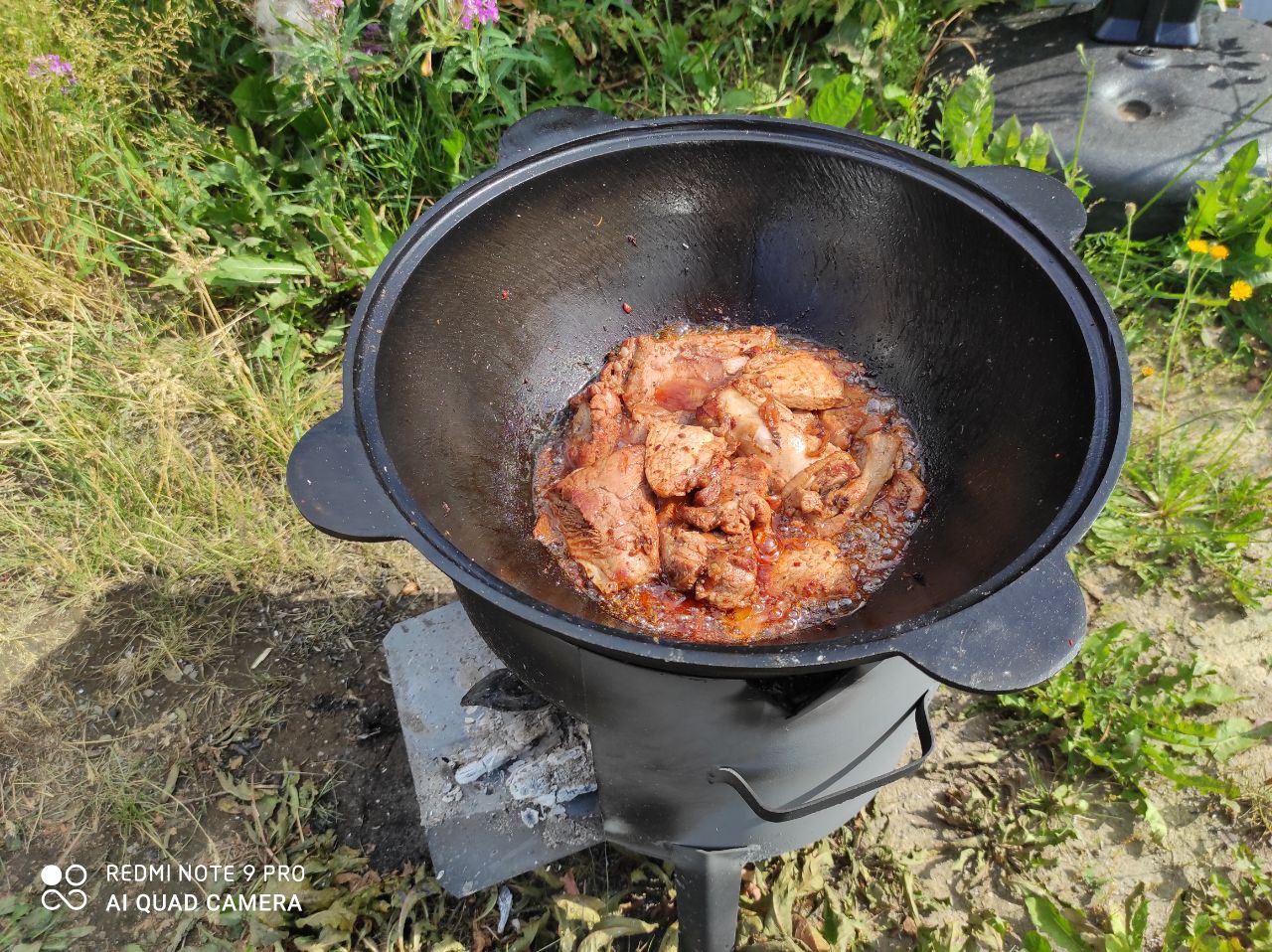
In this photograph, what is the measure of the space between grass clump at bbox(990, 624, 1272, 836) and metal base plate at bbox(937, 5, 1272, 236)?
2198mm

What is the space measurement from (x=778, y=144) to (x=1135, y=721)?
2.20 meters

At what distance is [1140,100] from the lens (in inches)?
151

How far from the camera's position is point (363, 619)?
3.02 meters

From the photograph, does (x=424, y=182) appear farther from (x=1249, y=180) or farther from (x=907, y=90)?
(x=1249, y=180)

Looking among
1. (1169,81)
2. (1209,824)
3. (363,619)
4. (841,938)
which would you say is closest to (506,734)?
(363,619)

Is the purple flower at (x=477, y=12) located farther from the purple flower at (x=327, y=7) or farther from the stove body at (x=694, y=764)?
the stove body at (x=694, y=764)

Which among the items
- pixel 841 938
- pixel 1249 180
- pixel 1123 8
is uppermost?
pixel 1123 8

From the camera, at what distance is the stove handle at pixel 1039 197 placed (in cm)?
189

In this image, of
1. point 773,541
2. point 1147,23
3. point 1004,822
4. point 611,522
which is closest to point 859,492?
point 773,541

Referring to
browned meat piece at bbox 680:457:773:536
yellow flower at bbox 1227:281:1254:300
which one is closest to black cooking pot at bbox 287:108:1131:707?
browned meat piece at bbox 680:457:773:536

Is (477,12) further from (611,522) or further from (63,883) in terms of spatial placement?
(63,883)

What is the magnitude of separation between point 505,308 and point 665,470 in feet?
2.35

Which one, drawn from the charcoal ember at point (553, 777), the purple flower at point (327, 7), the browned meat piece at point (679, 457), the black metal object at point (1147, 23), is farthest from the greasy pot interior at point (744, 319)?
the black metal object at point (1147, 23)

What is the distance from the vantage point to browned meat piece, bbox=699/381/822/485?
2.22 meters
